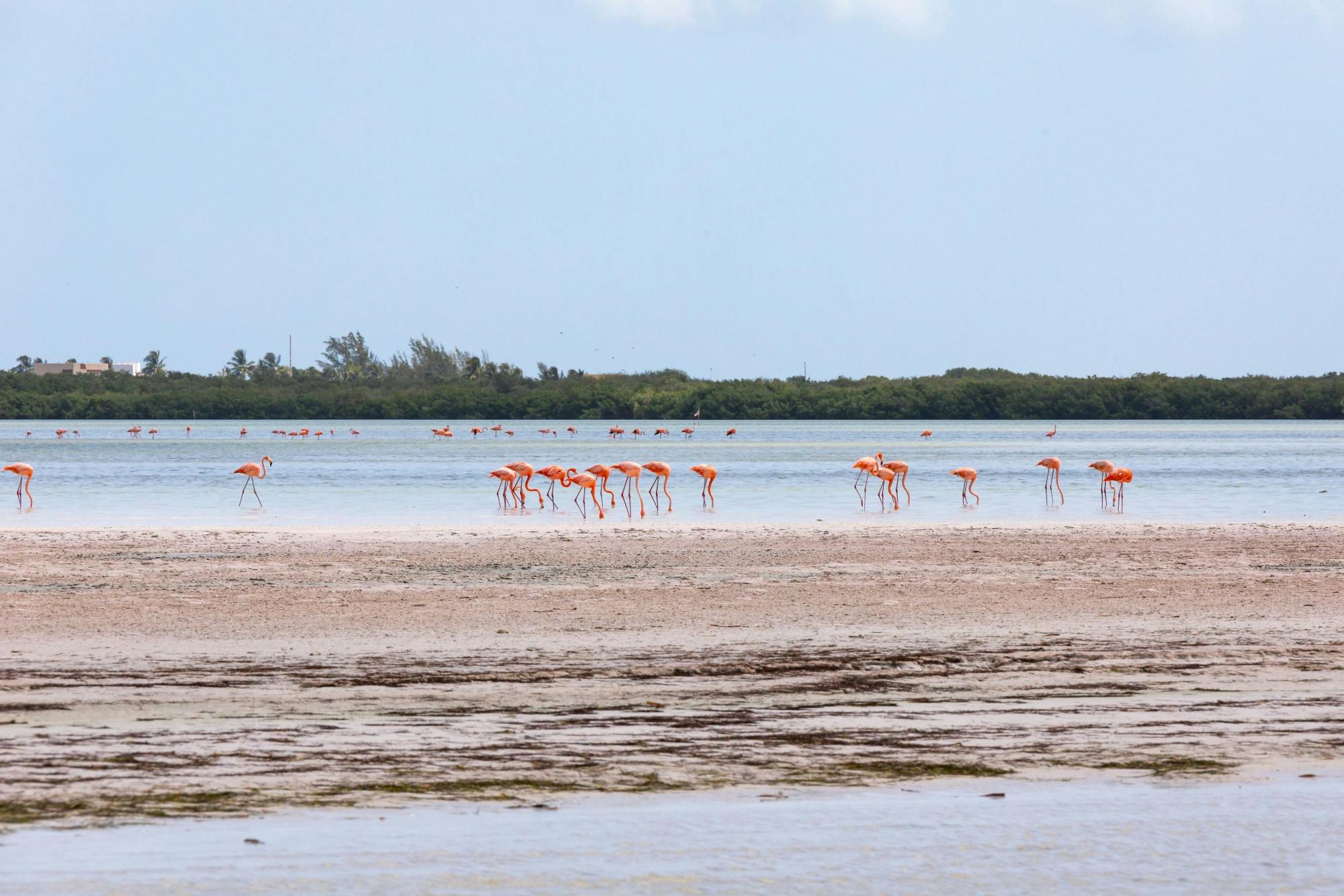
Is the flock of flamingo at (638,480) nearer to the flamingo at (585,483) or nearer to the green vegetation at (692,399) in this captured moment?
the flamingo at (585,483)

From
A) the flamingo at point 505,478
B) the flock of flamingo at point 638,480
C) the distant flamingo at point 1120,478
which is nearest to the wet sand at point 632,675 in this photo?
the distant flamingo at point 1120,478

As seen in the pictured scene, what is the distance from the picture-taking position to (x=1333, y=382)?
93812 millimetres

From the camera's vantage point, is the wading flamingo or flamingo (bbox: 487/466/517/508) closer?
flamingo (bbox: 487/466/517/508)

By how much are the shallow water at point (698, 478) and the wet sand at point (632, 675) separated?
6.59m

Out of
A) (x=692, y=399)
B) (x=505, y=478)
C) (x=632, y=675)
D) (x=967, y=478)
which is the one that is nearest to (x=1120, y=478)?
(x=967, y=478)

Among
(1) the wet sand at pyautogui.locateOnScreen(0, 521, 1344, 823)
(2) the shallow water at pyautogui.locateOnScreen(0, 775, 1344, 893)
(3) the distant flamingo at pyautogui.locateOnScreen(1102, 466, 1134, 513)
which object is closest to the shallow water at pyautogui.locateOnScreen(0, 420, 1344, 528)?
(3) the distant flamingo at pyautogui.locateOnScreen(1102, 466, 1134, 513)

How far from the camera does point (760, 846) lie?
4.61 metres

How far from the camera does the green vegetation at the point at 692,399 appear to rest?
308ft

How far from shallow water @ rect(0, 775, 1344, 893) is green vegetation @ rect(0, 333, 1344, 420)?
90855 mm

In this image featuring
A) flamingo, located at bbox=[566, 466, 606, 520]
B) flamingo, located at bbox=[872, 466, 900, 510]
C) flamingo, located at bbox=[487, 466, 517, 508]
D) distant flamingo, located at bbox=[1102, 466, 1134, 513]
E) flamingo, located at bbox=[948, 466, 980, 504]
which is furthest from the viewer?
flamingo, located at bbox=[948, 466, 980, 504]

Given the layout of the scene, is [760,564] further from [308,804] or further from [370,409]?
[370,409]

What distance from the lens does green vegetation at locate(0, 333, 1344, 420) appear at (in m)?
93.8

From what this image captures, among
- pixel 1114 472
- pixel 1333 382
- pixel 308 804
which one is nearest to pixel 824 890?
pixel 308 804

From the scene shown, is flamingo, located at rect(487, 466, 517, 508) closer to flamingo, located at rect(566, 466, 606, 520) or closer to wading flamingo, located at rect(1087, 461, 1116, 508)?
flamingo, located at rect(566, 466, 606, 520)
